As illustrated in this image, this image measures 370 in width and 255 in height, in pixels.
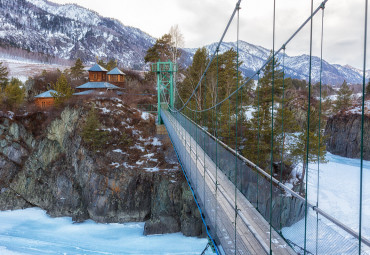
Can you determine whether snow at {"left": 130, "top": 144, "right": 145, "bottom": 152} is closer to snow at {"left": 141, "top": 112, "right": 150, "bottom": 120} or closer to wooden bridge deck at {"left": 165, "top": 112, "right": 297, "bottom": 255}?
snow at {"left": 141, "top": 112, "right": 150, "bottom": 120}

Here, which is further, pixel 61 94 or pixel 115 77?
pixel 115 77

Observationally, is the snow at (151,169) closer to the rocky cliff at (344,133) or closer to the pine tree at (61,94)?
the pine tree at (61,94)

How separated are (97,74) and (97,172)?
12.4 metres

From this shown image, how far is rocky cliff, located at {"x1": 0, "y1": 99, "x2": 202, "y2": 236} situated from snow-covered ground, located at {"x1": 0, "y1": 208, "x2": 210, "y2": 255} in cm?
43

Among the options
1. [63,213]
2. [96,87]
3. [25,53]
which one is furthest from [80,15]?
[63,213]

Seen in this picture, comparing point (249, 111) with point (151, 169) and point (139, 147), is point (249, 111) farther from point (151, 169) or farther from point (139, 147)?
point (151, 169)

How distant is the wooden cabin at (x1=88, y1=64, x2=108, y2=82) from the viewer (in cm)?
2039

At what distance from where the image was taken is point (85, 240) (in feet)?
29.4

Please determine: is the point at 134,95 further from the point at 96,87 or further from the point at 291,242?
the point at 291,242

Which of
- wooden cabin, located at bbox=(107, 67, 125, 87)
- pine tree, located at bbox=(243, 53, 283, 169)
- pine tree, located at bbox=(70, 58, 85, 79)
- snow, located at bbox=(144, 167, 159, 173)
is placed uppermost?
pine tree, located at bbox=(70, 58, 85, 79)

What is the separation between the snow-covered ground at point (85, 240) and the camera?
839 centimetres

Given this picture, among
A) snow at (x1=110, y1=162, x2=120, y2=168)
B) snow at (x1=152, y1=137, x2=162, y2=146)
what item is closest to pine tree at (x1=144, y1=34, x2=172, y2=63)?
snow at (x1=152, y1=137, x2=162, y2=146)

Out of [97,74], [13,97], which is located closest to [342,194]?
[13,97]

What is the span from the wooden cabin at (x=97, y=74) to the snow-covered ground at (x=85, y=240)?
13.0 m
